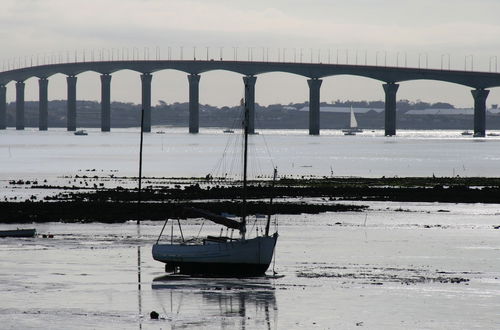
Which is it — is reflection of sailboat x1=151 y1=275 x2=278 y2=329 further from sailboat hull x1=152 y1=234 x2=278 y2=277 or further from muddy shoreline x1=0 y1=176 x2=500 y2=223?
muddy shoreline x1=0 y1=176 x2=500 y2=223

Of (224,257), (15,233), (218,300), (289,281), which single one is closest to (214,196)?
(15,233)

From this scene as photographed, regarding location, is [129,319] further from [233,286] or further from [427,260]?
[427,260]

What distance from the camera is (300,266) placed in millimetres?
46188

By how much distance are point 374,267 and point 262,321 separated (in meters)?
12.0

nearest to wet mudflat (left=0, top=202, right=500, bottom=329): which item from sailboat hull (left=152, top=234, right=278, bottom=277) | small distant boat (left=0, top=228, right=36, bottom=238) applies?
sailboat hull (left=152, top=234, right=278, bottom=277)

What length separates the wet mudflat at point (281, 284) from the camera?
116 ft

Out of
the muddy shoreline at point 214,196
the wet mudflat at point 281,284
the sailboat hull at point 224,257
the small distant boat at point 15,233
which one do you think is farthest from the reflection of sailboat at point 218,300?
the small distant boat at point 15,233

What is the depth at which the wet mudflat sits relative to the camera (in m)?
35.2

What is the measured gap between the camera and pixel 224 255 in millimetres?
42969

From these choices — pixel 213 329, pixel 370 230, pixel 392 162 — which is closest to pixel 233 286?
pixel 213 329

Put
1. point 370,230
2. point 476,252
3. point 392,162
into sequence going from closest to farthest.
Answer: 1. point 476,252
2. point 370,230
3. point 392,162

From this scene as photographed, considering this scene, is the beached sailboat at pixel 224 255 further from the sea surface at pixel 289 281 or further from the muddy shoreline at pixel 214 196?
the muddy shoreline at pixel 214 196

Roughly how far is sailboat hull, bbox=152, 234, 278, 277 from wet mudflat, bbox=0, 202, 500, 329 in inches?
26.3

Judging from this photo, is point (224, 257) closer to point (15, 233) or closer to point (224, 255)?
point (224, 255)
